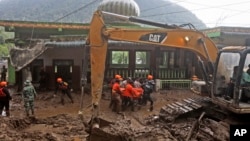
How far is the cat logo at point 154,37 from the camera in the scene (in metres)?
8.52

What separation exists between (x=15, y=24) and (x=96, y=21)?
11.0m

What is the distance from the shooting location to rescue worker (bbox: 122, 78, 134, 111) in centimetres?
1347

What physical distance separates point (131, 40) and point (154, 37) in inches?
27.1

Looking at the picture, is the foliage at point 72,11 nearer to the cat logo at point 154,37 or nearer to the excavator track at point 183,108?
the excavator track at point 183,108

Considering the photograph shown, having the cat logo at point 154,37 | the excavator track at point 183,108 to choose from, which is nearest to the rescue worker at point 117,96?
the excavator track at point 183,108

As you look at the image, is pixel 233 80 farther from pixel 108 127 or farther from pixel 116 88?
pixel 116 88

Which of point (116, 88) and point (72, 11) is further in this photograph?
point (72, 11)

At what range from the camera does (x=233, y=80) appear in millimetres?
7965

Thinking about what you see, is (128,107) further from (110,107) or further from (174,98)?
(174,98)

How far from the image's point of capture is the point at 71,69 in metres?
18.5

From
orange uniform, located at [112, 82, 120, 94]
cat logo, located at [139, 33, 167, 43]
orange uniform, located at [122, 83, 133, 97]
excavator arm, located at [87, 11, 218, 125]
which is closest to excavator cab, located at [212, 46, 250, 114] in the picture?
excavator arm, located at [87, 11, 218, 125]

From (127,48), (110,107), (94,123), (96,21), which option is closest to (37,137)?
(94,123)

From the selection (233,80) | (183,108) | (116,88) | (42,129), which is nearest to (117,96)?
(116,88)

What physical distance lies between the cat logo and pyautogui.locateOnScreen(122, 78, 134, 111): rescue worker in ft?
16.6
